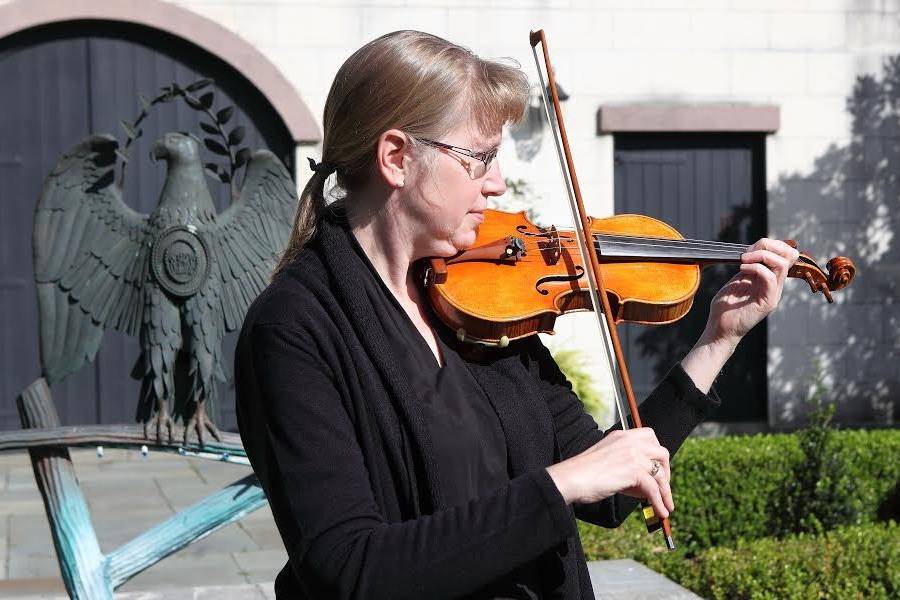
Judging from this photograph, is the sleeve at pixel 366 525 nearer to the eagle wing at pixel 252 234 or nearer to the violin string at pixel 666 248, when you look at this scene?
the violin string at pixel 666 248

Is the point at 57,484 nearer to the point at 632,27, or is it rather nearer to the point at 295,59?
the point at 295,59

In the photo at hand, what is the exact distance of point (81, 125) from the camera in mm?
8492

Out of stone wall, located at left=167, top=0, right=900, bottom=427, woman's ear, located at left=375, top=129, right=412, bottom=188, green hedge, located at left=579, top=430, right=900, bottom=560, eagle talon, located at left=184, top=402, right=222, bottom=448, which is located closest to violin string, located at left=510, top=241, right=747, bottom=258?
woman's ear, located at left=375, top=129, right=412, bottom=188

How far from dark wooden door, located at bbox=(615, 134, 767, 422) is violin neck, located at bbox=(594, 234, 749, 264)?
686cm

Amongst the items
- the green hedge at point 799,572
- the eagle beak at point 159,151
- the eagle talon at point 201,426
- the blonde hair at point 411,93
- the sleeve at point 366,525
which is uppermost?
the blonde hair at point 411,93

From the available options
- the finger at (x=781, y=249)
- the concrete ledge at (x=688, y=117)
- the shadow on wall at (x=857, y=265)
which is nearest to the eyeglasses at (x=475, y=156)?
the finger at (x=781, y=249)

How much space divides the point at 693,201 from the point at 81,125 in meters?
4.54

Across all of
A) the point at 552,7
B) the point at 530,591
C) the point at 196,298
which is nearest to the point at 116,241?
the point at 196,298

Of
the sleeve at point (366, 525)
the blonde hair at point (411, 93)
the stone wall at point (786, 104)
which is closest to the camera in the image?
the sleeve at point (366, 525)

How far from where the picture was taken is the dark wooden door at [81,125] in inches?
331

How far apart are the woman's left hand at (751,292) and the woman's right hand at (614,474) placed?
56 centimetres

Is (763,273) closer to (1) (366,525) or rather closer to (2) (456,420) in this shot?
(2) (456,420)

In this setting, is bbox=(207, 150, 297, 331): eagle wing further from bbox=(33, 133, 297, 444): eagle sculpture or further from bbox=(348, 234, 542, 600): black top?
bbox=(348, 234, 542, 600): black top

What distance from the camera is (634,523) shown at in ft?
17.7
